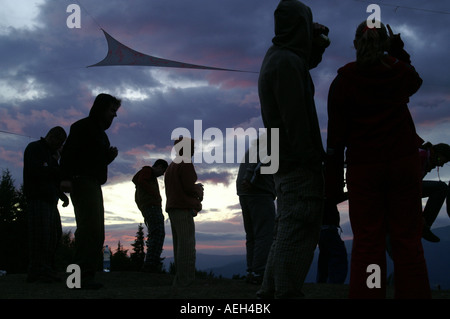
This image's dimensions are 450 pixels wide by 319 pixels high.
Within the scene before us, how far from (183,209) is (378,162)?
326 centimetres

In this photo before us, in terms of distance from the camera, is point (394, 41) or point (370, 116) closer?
point (370, 116)

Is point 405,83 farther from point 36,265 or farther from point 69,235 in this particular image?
point 69,235

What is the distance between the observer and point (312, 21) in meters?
3.21

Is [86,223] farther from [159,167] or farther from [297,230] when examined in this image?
[159,167]

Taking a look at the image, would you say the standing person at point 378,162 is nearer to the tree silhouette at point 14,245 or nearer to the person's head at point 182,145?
the person's head at point 182,145

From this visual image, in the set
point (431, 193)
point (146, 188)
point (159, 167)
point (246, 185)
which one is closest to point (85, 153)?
point (246, 185)

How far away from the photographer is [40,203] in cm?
599

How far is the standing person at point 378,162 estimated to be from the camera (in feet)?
8.70

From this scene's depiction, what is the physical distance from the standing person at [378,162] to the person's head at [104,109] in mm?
3084

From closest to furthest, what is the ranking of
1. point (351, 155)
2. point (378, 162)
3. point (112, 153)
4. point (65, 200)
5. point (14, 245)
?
point (378, 162), point (351, 155), point (112, 153), point (65, 200), point (14, 245)

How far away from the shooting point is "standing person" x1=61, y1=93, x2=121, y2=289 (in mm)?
4777

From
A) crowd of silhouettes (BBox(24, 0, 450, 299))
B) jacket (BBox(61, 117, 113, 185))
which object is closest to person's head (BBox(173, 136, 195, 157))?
jacket (BBox(61, 117, 113, 185))
